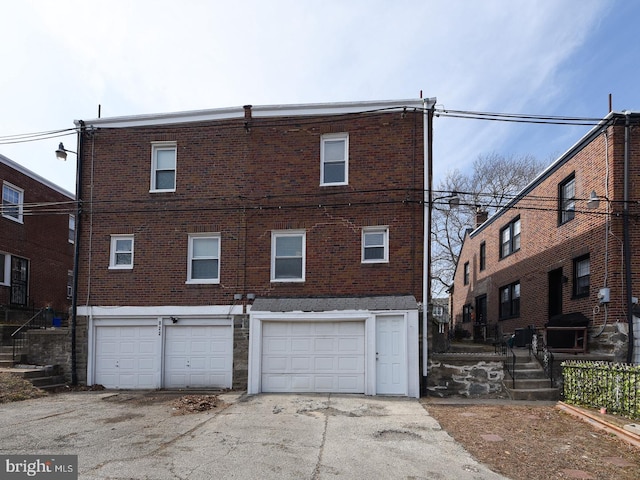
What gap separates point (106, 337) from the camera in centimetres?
1465

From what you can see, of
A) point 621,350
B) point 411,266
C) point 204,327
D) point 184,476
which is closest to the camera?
point 184,476

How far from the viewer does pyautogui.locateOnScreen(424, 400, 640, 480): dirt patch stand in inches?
267

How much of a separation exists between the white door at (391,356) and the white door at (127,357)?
6377mm

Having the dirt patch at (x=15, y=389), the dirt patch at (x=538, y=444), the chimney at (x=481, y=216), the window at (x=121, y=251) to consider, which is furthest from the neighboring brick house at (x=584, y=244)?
the dirt patch at (x=15, y=389)

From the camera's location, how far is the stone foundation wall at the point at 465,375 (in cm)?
1254

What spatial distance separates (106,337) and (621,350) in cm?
1398

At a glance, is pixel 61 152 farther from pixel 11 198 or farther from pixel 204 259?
pixel 11 198

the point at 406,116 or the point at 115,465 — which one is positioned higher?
the point at 406,116

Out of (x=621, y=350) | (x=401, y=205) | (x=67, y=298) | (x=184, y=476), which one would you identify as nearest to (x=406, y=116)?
(x=401, y=205)

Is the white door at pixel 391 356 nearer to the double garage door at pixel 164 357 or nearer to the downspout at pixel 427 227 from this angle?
the downspout at pixel 427 227

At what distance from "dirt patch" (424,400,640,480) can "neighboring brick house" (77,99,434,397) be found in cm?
293

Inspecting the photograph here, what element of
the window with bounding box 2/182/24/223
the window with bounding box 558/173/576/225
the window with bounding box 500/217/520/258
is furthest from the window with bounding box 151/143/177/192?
the window with bounding box 500/217/520/258

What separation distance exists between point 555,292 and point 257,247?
989 centimetres

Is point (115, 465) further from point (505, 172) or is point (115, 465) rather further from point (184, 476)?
point (505, 172)
